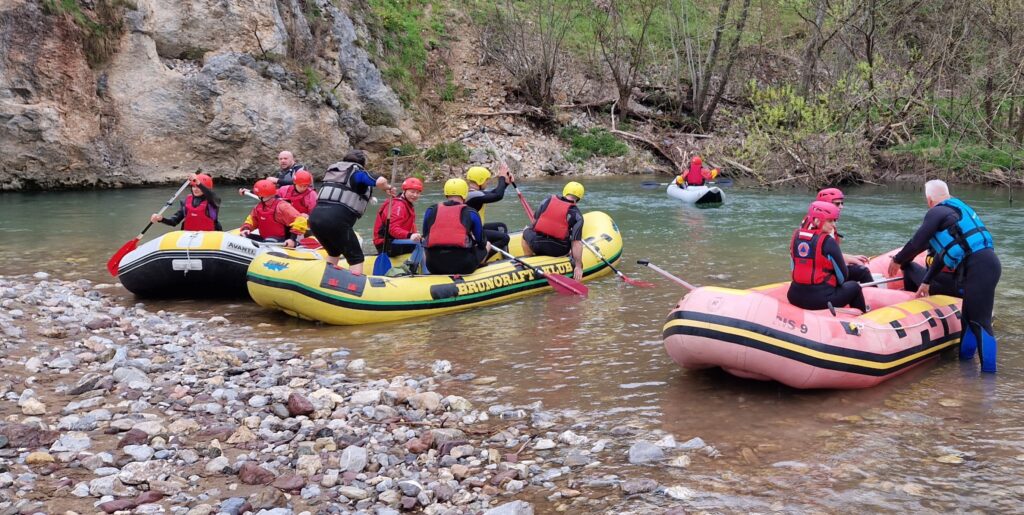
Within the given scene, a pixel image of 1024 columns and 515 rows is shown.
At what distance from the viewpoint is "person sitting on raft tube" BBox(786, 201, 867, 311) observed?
5.18 meters

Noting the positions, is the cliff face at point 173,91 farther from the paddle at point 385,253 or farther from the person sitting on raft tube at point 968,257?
the person sitting on raft tube at point 968,257

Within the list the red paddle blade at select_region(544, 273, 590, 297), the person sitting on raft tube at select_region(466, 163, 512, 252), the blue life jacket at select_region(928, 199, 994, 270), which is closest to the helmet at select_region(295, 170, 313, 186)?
the person sitting on raft tube at select_region(466, 163, 512, 252)

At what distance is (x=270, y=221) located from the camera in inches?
326

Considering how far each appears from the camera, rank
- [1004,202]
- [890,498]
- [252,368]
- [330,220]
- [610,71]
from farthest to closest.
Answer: [610,71]
[1004,202]
[330,220]
[252,368]
[890,498]

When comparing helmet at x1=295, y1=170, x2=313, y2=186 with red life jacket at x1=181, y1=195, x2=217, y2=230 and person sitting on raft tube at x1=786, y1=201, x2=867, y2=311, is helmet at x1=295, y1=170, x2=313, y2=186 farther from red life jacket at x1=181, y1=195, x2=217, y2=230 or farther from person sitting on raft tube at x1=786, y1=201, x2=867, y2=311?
person sitting on raft tube at x1=786, y1=201, x2=867, y2=311

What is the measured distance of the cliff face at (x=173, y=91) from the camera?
52.0 feet

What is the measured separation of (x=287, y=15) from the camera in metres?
19.7

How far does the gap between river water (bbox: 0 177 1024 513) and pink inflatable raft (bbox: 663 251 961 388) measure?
154mm

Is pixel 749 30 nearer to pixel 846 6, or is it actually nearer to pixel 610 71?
pixel 610 71

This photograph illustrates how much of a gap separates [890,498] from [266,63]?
17.8m

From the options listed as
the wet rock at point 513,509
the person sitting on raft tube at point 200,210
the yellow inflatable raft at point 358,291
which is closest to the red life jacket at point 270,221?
the person sitting on raft tube at point 200,210

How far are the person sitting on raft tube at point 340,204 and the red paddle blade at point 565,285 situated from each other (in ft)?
6.49

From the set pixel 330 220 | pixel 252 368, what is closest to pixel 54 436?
pixel 252 368

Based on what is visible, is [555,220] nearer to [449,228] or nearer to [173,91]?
[449,228]
